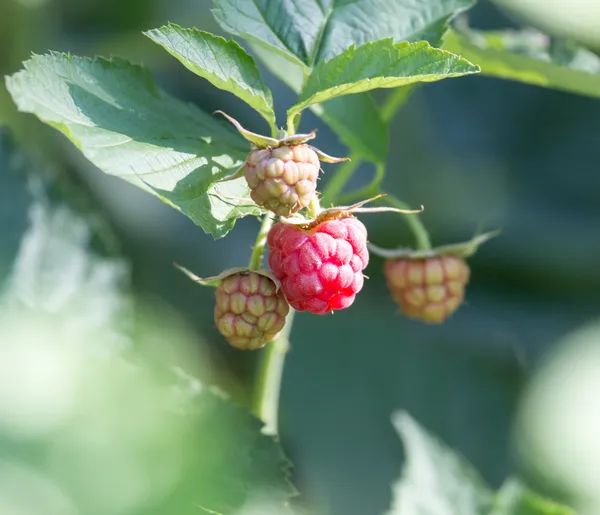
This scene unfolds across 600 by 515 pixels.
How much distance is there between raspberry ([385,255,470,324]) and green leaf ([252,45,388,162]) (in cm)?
18

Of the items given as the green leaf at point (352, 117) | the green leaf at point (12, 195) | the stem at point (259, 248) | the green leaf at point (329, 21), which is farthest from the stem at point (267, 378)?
the green leaf at point (12, 195)

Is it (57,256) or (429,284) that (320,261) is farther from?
(57,256)

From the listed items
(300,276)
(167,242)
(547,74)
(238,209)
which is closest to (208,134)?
(238,209)

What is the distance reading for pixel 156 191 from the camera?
40.5 inches

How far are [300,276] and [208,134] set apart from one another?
0.84 ft

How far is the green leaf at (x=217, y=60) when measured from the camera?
102 centimetres

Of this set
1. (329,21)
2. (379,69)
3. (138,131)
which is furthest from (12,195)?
(379,69)

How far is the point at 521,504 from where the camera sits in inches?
58.6

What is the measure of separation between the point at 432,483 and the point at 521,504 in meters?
0.16

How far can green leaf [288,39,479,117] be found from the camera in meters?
1.03

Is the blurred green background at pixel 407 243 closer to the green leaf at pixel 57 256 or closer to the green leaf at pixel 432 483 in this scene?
the green leaf at pixel 57 256

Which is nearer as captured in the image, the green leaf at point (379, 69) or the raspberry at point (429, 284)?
the green leaf at point (379, 69)

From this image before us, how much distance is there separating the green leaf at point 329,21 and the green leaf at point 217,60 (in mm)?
108

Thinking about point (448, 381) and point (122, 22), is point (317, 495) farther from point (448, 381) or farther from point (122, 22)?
point (122, 22)
